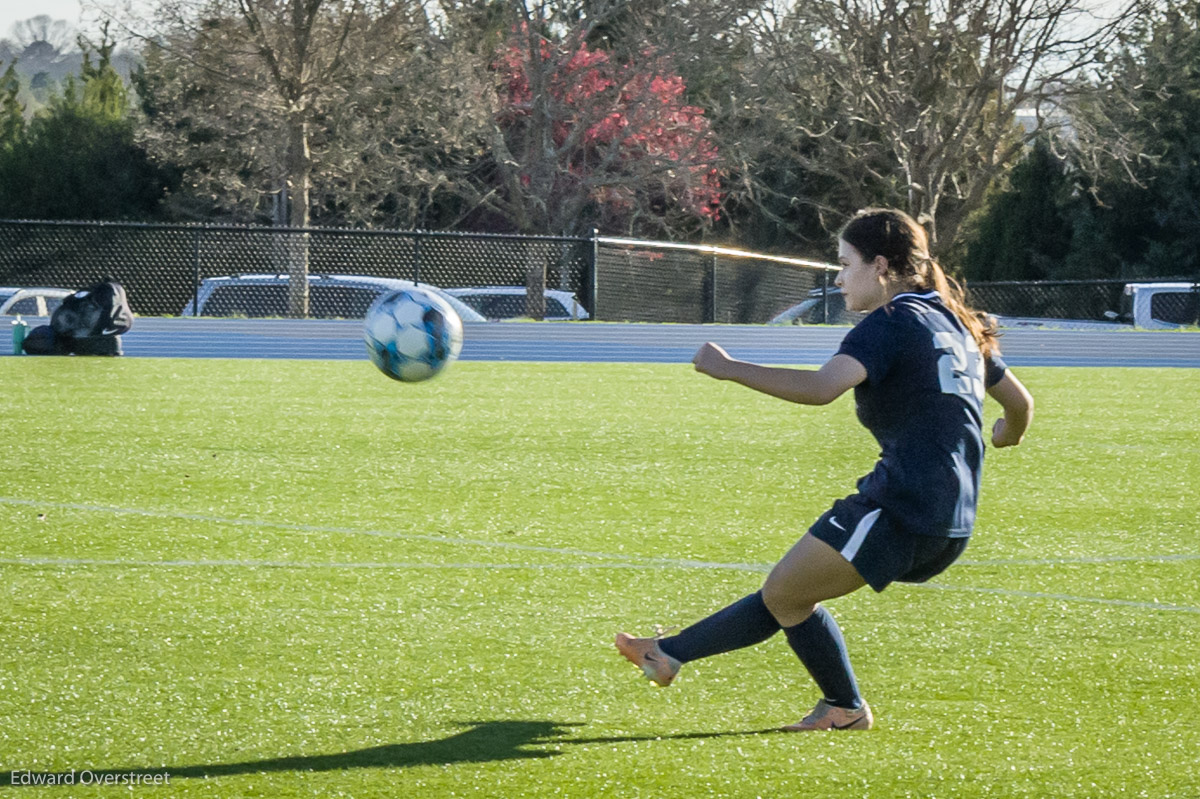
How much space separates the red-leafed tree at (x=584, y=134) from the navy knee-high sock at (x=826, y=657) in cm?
2558

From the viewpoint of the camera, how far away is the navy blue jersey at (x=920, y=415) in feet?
12.1

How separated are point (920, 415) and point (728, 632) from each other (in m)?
0.82

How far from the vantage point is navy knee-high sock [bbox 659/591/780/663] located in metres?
3.98

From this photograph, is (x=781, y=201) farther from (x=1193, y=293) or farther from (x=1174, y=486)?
(x=1174, y=486)

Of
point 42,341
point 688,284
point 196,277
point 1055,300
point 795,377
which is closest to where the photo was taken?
point 795,377

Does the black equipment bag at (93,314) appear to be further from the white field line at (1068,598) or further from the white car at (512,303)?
the white field line at (1068,598)

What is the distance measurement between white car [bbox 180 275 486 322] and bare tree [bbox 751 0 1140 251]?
38.7ft

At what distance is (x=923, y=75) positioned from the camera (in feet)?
100

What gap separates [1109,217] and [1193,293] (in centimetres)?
964

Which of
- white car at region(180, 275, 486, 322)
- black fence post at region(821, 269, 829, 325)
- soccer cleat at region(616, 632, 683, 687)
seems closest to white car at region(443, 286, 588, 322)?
white car at region(180, 275, 486, 322)

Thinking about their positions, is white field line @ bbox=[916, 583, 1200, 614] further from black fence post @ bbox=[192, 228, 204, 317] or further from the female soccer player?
black fence post @ bbox=[192, 228, 204, 317]

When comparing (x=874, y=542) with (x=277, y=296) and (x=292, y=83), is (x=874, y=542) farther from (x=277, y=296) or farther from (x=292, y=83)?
(x=292, y=83)

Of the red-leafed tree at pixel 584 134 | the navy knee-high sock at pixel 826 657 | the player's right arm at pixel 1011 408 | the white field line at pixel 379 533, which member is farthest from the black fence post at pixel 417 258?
the navy knee-high sock at pixel 826 657

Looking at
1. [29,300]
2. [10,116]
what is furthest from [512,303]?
[10,116]
